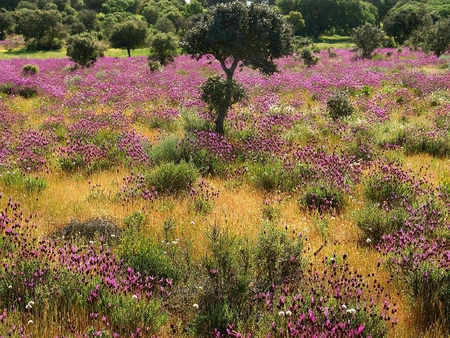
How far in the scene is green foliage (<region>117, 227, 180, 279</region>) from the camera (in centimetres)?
421

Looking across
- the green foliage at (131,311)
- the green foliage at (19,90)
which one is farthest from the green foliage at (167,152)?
the green foliage at (19,90)

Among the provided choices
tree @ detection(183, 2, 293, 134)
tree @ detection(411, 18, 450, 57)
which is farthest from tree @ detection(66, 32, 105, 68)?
tree @ detection(411, 18, 450, 57)

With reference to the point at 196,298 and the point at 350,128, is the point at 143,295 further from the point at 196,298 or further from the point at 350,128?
the point at 350,128

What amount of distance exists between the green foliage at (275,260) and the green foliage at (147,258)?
3.13ft

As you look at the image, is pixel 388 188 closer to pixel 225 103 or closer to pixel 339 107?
pixel 225 103

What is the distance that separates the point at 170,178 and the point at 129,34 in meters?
46.2

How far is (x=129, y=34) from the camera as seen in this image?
4816 cm

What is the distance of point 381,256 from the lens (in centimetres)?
462

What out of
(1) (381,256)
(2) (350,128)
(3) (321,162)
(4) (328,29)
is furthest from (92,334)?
(4) (328,29)

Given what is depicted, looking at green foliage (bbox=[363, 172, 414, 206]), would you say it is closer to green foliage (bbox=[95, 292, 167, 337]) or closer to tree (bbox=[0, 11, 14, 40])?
green foliage (bbox=[95, 292, 167, 337])

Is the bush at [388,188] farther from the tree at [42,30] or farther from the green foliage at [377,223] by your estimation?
the tree at [42,30]

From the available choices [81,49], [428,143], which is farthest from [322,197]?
[81,49]

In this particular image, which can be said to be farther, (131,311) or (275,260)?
(275,260)

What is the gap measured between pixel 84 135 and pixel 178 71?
60.5ft
